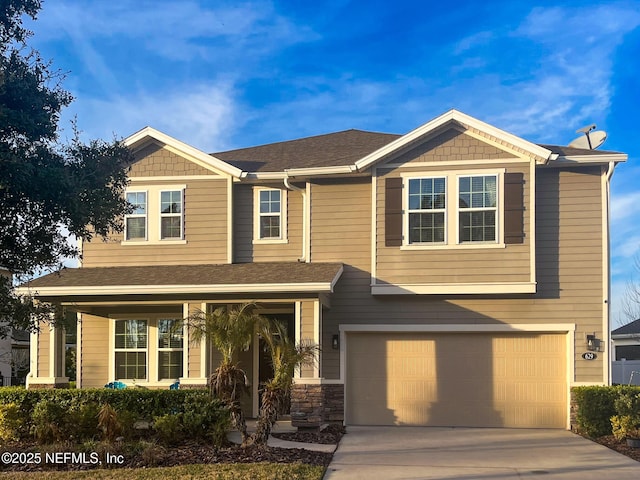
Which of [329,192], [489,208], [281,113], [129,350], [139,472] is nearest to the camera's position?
[139,472]

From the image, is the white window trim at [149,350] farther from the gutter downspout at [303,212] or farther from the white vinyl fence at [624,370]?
the white vinyl fence at [624,370]

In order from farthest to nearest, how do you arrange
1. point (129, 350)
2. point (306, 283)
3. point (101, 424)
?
1. point (129, 350)
2. point (306, 283)
3. point (101, 424)

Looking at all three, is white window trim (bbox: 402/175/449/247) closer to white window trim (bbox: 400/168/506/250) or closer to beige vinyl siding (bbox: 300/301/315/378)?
white window trim (bbox: 400/168/506/250)

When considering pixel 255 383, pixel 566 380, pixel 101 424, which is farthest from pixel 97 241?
pixel 566 380

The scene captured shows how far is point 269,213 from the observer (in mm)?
14672

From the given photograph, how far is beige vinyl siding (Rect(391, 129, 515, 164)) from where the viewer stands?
1337cm

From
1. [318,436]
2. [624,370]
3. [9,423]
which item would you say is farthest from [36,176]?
[624,370]

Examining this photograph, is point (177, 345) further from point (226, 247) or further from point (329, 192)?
point (329, 192)

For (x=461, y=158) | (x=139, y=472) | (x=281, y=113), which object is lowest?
(x=139, y=472)

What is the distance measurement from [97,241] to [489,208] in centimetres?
839

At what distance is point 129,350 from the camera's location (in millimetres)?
15086

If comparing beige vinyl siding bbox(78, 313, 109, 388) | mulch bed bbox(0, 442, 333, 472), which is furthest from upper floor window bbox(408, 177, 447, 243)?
beige vinyl siding bbox(78, 313, 109, 388)

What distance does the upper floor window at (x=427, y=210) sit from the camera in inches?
528

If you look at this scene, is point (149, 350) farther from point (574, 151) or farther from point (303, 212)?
point (574, 151)
